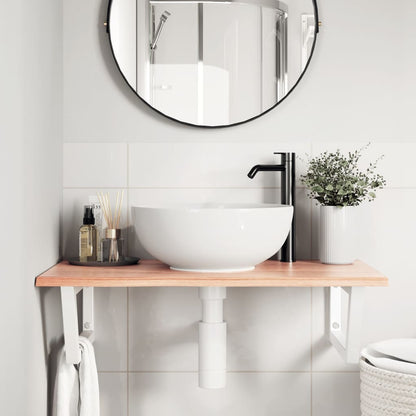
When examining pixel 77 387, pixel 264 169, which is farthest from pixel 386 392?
pixel 77 387

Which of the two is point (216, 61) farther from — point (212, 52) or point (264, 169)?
point (264, 169)

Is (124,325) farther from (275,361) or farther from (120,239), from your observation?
(275,361)

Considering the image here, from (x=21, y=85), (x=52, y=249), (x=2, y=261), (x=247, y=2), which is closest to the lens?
(x=2, y=261)

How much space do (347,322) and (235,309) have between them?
1.20ft

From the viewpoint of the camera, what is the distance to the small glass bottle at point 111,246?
1728mm

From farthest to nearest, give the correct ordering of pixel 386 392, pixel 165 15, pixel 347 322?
pixel 165 15
pixel 347 322
pixel 386 392

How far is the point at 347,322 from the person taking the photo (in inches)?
65.7

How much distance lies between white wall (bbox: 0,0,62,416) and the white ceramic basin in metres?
0.29

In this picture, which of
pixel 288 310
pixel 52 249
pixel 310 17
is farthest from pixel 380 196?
pixel 52 249

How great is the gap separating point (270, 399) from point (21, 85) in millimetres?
1173

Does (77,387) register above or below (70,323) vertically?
below

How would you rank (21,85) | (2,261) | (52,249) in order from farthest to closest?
(52,249) < (21,85) < (2,261)

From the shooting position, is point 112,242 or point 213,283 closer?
point 213,283

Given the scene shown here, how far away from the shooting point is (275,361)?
74.0 inches
